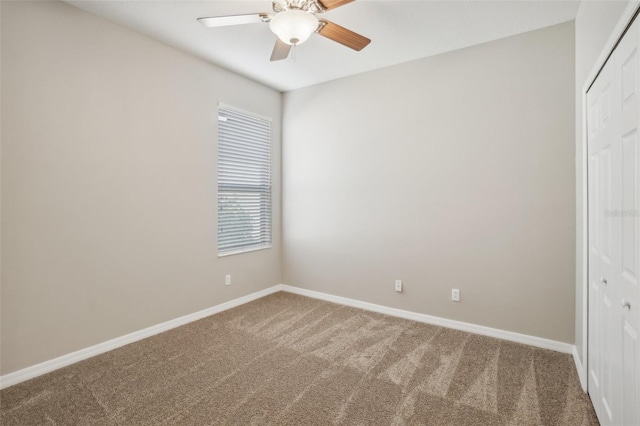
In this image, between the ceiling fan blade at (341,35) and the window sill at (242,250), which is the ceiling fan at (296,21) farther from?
the window sill at (242,250)

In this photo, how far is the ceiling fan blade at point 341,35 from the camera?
7.00 feet

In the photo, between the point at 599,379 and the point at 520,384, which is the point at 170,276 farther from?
the point at 599,379

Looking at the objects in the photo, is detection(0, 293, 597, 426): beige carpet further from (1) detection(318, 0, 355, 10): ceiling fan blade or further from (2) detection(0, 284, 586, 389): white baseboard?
(1) detection(318, 0, 355, 10): ceiling fan blade

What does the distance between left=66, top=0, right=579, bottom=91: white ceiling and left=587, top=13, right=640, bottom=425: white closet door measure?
1.02m

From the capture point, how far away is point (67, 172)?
2.48m

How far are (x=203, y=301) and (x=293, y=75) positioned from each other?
281 centimetres

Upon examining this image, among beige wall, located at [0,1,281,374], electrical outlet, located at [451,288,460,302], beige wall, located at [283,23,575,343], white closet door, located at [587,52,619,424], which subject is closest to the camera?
white closet door, located at [587,52,619,424]

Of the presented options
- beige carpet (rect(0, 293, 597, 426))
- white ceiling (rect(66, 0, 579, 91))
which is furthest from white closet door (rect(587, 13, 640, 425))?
white ceiling (rect(66, 0, 579, 91))

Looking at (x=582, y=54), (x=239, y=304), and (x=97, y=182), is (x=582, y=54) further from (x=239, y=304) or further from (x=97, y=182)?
(x=239, y=304)

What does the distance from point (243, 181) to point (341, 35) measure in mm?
2204

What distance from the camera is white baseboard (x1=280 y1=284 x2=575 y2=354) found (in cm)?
275

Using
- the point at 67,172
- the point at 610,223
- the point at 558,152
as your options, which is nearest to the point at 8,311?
the point at 67,172

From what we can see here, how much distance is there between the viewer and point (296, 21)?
1862mm

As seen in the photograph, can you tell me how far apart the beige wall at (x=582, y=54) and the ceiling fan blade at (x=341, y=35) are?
4.35ft
